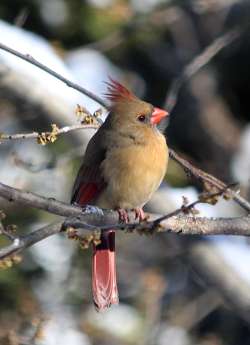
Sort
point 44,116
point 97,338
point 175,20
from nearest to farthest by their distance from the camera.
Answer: point 44,116, point 97,338, point 175,20

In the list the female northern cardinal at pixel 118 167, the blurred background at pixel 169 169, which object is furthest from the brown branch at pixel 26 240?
the blurred background at pixel 169 169

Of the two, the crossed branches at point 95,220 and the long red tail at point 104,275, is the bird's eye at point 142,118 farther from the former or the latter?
the long red tail at point 104,275

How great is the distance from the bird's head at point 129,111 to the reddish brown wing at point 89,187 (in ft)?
1.11

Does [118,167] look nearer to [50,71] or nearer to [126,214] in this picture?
[126,214]

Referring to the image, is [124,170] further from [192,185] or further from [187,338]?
[187,338]

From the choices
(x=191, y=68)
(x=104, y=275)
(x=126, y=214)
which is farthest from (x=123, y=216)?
(x=191, y=68)

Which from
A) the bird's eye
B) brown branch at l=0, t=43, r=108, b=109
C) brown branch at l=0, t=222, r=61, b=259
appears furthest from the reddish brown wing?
brown branch at l=0, t=222, r=61, b=259

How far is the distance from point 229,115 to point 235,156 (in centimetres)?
63

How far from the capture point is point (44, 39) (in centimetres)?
745

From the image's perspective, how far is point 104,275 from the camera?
190 inches

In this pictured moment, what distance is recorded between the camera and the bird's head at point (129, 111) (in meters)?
4.85

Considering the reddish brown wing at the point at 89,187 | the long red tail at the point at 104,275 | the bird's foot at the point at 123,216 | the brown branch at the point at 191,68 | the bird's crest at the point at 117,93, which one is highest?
the brown branch at the point at 191,68

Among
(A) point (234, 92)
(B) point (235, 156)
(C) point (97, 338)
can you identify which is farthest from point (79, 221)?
(A) point (234, 92)

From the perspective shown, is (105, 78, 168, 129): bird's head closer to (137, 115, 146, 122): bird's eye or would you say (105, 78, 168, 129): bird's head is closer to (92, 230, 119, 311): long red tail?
(137, 115, 146, 122): bird's eye
